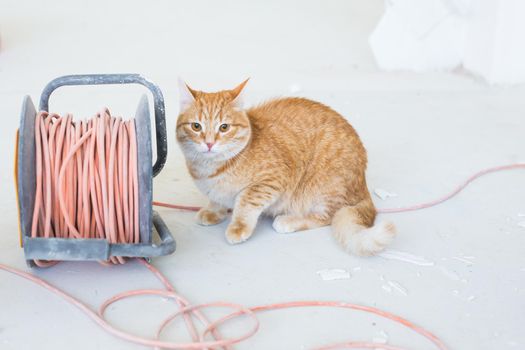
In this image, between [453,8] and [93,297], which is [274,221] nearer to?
[93,297]

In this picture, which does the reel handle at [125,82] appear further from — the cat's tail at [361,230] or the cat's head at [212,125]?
the cat's tail at [361,230]

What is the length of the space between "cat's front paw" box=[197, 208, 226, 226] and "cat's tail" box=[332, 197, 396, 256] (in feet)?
1.54

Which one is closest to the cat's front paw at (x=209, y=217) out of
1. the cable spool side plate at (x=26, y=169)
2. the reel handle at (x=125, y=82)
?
the reel handle at (x=125, y=82)

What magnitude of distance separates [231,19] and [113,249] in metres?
4.60

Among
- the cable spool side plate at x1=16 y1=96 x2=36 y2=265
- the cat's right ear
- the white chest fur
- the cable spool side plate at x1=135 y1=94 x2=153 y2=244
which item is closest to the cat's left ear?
the cat's right ear

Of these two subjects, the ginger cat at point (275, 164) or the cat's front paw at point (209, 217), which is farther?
the cat's front paw at point (209, 217)

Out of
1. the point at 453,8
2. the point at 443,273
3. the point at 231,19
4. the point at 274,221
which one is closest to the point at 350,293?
the point at 443,273

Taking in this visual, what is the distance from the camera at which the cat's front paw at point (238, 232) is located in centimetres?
256

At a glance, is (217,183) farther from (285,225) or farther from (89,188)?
(89,188)

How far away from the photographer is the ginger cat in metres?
2.57

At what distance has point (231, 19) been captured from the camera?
6457mm

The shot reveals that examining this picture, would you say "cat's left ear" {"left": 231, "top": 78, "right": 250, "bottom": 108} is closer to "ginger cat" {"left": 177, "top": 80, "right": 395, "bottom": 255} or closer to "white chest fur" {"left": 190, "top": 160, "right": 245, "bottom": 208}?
"ginger cat" {"left": 177, "top": 80, "right": 395, "bottom": 255}

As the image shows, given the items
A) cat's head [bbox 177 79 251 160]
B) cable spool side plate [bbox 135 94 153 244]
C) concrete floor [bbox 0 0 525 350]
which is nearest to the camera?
concrete floor [bbox 0 0 525 350]

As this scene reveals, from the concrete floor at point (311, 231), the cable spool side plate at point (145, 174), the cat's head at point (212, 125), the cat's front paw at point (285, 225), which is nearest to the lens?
the concrete floor at point (311, 231)
